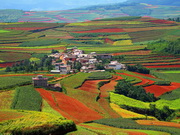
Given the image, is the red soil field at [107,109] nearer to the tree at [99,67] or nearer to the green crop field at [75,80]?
the green crop field at [75,80]

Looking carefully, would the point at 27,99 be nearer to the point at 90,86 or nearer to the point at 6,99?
the point at 6,99

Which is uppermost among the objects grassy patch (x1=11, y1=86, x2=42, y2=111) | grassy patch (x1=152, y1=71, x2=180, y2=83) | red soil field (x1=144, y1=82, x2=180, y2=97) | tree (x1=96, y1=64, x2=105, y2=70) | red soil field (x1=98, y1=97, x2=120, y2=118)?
grassy patch (x1=11, y1=86, x2=42, y2=111)

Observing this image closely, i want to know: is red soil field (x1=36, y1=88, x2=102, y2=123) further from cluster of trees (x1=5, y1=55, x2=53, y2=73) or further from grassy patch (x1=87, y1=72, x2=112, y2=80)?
cluster of trees (x1=5, y1=55, x2=53, y2=73)

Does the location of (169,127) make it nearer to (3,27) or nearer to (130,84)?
(130,84)

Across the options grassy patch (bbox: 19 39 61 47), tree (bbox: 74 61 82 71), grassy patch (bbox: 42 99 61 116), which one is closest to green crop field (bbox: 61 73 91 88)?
tree (bbox: 74 61 82 71)

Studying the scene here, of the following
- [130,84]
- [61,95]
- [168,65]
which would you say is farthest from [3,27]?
[61,95]

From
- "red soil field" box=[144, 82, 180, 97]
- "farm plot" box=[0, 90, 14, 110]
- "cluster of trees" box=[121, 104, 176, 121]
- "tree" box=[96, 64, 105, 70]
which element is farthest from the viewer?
"tree" box=[96, 64, 105, 70]

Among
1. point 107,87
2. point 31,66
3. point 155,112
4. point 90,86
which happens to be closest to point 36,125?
point 155,112
